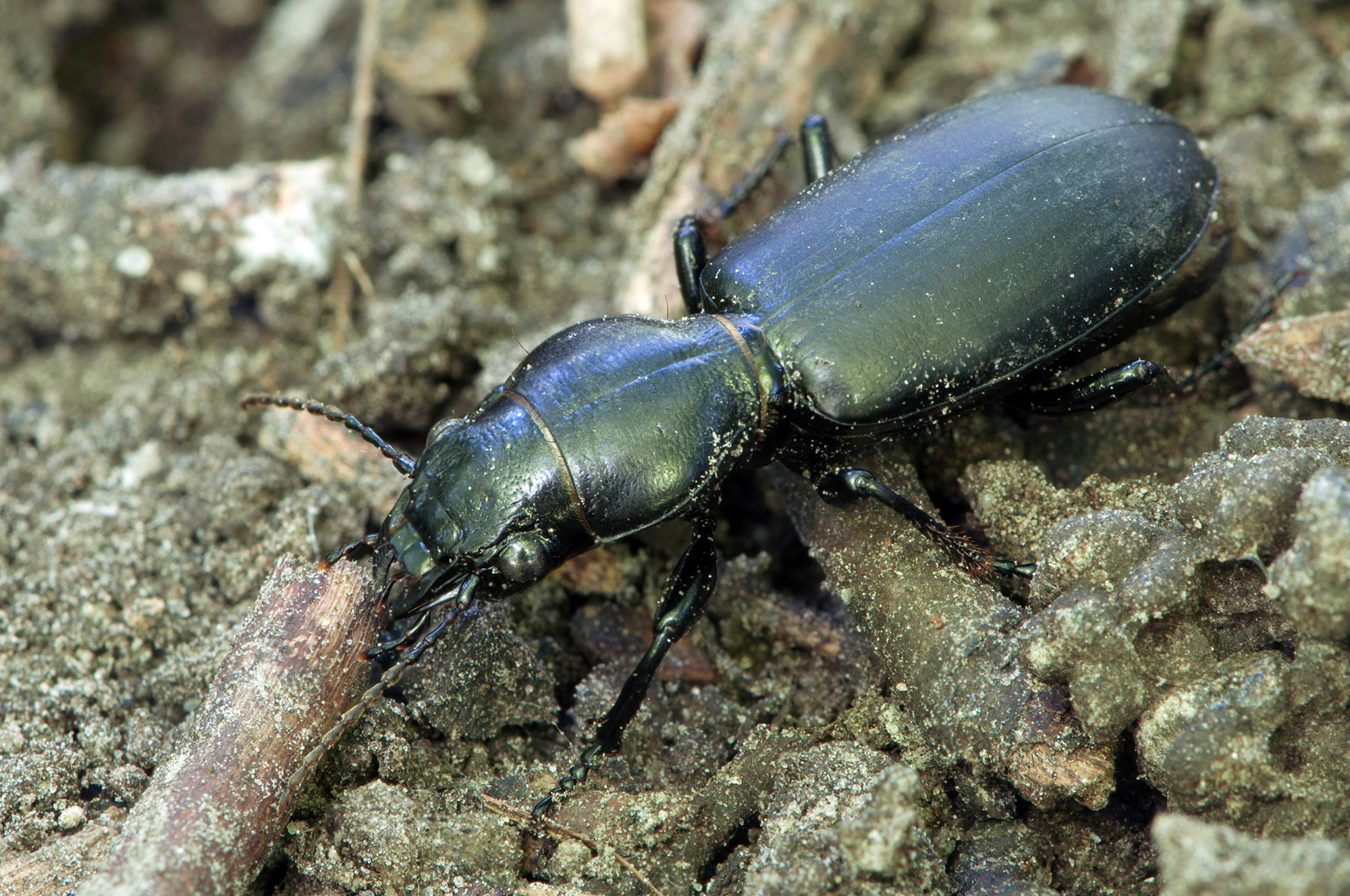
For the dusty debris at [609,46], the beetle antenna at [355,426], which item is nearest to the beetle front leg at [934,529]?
the beetle antenna at [355,426]

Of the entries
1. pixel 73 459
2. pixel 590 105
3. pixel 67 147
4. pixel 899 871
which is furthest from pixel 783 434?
pixel 67 147

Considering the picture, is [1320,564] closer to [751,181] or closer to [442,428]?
[442,428]

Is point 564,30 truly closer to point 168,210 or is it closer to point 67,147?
point 168,210

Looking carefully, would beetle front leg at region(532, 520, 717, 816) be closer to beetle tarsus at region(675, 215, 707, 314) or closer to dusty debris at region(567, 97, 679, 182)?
beetle tarsus at region(675, 215, 707, 314)

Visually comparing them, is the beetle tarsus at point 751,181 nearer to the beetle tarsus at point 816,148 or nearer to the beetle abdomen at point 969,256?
the beetle tarsus at point 816,148

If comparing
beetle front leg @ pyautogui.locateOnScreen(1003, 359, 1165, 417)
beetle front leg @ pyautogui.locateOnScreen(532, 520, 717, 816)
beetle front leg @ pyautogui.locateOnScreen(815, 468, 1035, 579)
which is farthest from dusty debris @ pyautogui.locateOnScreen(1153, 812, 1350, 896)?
beetle front leg @ pyautogui.locateOnScreen(1003, 359, 1165, 417)
